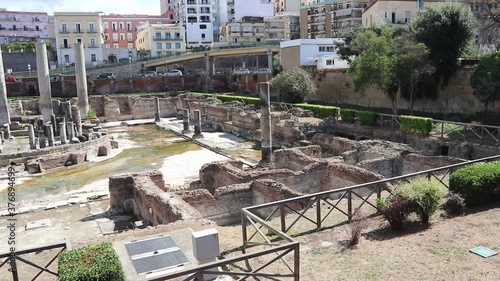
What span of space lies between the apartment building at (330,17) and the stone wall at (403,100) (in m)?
27.3

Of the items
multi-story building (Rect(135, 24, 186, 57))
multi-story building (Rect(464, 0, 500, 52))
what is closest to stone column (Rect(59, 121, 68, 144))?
multi-story building (Rect(464, 0, 500, 52))

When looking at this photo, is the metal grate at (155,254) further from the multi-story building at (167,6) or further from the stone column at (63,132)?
the multi-story building at (167,6)

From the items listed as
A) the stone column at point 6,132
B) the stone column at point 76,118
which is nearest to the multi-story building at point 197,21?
the stone column at point 76,118

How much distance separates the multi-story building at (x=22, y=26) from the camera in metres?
91.8

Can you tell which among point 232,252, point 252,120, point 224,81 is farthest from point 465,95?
point 224,81

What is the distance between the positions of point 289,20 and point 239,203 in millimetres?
79248

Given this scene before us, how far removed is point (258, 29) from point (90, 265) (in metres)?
87.4

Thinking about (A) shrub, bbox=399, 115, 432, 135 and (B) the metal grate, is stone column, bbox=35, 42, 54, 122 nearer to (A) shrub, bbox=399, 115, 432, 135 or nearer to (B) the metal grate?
(A) shrub, bbox=399, 115, 432, 135

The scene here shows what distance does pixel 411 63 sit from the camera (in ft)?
88.5

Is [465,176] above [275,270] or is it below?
above

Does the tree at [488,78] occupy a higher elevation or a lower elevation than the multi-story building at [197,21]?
lower

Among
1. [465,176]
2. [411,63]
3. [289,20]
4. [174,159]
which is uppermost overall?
[289,20]

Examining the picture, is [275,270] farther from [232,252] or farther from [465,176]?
[465,176]

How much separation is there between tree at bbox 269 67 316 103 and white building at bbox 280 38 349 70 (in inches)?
313
